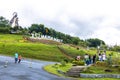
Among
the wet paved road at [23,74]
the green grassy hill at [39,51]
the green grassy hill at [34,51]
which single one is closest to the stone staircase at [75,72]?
the wet paved road at [23,74]

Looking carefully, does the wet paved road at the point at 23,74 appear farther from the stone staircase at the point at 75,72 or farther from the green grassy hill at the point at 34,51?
the green grassy hill at the point at 34,51

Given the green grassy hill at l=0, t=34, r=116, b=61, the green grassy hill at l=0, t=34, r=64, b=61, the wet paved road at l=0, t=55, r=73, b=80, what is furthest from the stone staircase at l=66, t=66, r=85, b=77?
the green grassy hill at l=0, t=34, r=64, b=61

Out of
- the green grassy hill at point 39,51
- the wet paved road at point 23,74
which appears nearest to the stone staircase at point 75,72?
the wet paved road at point 23,74

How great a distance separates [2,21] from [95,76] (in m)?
125

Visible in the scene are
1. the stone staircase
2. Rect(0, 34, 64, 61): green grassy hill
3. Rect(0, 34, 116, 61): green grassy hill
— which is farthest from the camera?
Rect(0, 34, 116, 61): green grassy hill

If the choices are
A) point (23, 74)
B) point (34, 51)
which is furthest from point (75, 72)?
point (34, 51)

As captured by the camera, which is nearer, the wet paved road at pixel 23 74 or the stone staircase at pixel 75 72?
the wet paved road at pixel 23 74

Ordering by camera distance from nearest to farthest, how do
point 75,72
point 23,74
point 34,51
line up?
point 23,74 < point 75,72 < point 34,51

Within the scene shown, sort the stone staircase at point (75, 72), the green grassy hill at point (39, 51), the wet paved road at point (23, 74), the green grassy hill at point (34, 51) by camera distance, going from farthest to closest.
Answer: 1. the green grassy hill at point (39, 51)
2. the green grassy hill at point (34, 51)
3. the stone staircase at point (75, 72)
4. the wet paved road at point (23, 74)

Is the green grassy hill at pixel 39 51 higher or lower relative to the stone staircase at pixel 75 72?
higher

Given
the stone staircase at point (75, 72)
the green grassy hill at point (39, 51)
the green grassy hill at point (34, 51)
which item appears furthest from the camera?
the green grassy hill at point (39, 51)

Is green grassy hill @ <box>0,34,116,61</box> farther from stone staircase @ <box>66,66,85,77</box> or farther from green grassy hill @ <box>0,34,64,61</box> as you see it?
stone staircase @ <box>66,66,85,77</box>

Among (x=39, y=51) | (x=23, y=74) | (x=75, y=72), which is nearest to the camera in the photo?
(x=23, y=74)

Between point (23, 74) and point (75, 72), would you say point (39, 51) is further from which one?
point (23, 74)
